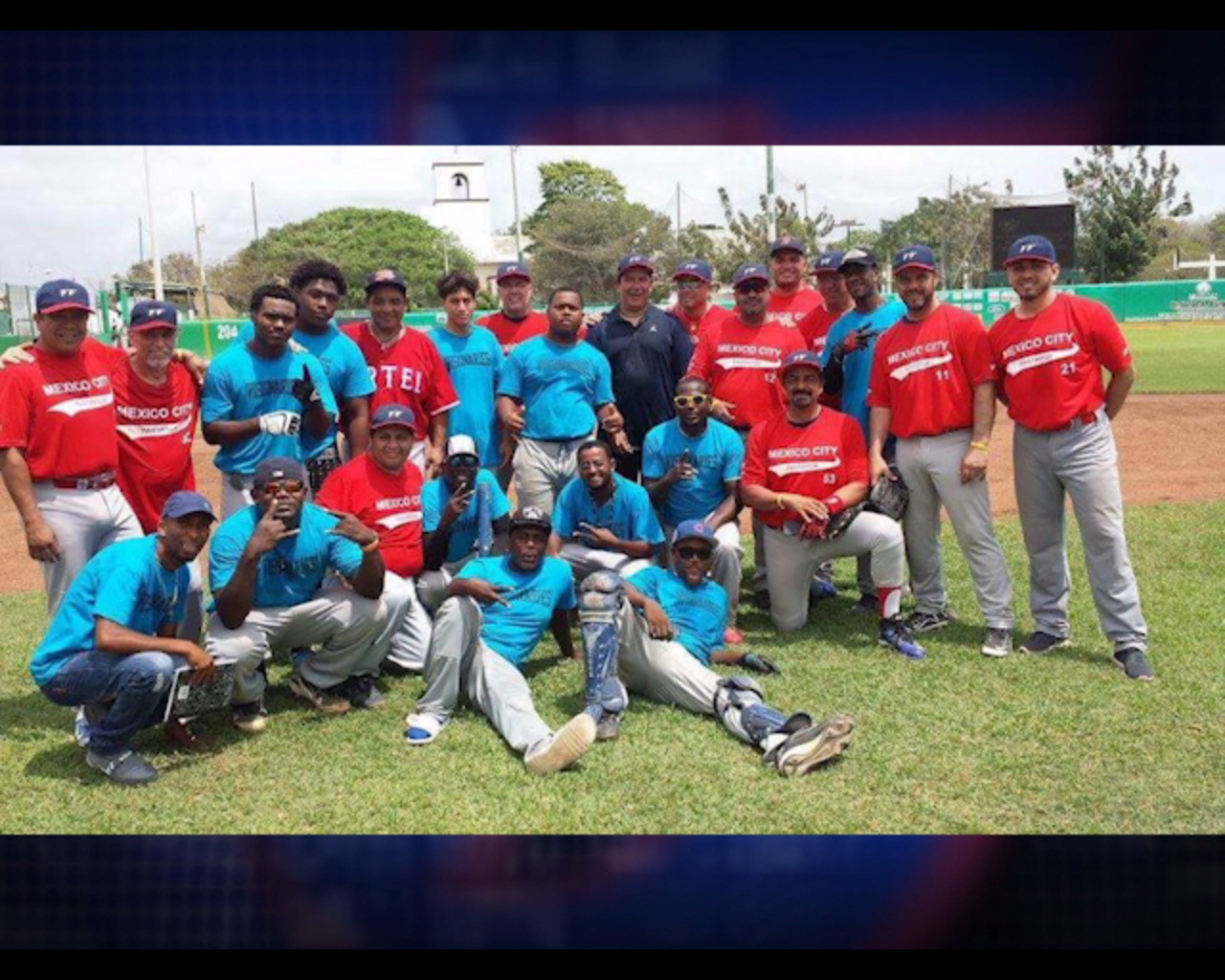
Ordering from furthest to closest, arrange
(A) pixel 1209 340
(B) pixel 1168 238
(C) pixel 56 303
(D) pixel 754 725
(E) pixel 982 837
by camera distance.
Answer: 1. (B) pixel 1168 238
2. (A) pixel 1209 340
3. (C) pixel 56 303
4. (D) pixel 754 725
5. (E) pixel 982 837

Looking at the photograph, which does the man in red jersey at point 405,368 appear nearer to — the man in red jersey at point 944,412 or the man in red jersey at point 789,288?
the man in red jersey at point 789,288

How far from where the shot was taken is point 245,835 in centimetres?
387

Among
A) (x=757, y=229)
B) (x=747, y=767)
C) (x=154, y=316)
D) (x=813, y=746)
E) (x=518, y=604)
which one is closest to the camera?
(x=813, y=746)

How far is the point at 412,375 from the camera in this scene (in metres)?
6.35

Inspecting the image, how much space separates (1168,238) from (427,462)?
48067 millimetres

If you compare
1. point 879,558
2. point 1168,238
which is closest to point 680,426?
point 879,558

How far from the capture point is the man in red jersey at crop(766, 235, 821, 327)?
712 cm

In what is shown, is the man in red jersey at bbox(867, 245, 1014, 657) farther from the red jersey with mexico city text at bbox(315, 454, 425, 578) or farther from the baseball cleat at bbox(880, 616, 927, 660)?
the red jersey with mexico city text at bbox(315, 454, 425, 578)

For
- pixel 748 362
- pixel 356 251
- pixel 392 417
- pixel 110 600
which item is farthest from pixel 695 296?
pixel 356 251

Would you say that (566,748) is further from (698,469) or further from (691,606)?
(698,469)

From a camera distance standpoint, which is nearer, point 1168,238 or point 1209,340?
point 1209,340

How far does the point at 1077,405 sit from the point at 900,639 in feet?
5.06

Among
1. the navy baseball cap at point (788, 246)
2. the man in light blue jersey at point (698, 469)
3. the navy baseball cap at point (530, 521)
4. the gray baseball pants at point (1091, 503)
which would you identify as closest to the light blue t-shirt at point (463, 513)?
the navy baseball cap at point (530, 521)

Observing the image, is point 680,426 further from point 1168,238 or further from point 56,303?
point 1168,238
